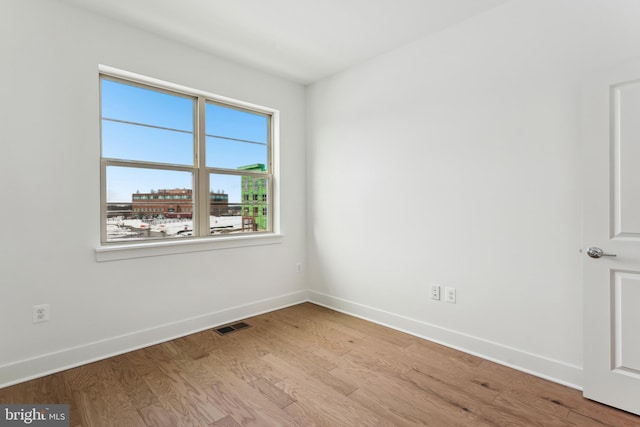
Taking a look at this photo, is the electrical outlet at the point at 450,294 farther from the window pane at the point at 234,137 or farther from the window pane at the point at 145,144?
the window pane at the point at 145,144

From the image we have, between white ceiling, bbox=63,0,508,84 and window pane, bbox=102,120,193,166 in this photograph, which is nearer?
white ceiling, bbox=63,0,508,84

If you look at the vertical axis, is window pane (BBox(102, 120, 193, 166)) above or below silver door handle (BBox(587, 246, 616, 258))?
above

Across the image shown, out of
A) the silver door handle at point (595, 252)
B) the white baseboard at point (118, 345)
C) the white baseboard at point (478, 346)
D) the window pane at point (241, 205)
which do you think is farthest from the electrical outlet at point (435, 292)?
the window pane at point (241, 205)

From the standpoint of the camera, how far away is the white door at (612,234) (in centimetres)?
178

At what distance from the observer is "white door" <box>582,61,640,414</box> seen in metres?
1.78

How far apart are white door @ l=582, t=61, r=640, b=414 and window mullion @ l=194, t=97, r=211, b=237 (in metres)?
3.00

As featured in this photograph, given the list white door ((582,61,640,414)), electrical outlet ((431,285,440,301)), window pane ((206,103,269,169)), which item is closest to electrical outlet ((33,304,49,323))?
window pane ((206,103,269,169))

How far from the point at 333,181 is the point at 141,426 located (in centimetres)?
268

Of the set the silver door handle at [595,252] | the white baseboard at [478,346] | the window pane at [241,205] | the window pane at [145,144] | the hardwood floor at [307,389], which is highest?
the window pane at [145,144]

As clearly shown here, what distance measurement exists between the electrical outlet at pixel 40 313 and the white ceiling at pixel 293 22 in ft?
7.20

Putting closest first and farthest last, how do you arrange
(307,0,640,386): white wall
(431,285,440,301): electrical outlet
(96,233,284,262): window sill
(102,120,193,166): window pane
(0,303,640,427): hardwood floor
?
(0,303,640,427): hardwood floor < (307,0,640,386): white wall < (96,233,284,262): window sill < (102,120,193,166): window pane < (431,285,440,301): electrical outlet

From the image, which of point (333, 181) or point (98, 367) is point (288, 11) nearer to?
point (333, 181)

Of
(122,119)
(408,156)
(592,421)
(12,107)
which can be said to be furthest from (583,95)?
(12,107)

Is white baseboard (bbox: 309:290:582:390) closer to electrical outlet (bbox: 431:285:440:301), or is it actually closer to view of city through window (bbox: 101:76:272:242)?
electrical outlet (bbox: 431:285:440:301)
